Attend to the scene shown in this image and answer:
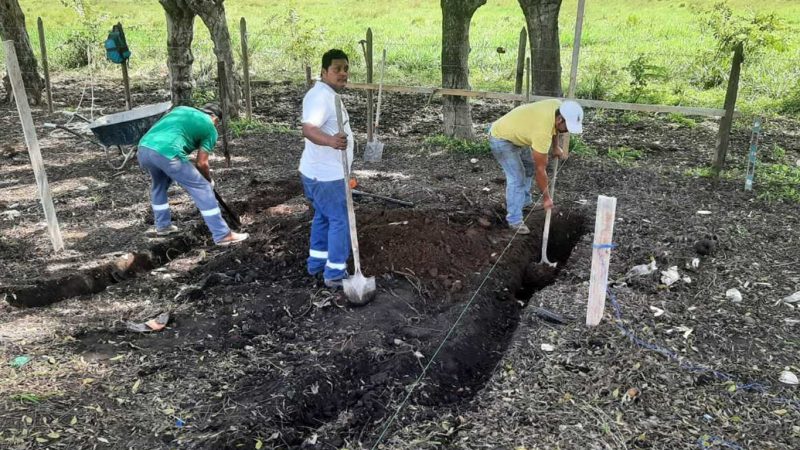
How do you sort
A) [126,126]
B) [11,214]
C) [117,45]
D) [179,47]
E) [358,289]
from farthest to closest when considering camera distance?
[179,47] < [117,45] < [126,126] < [11,214] < [358,289]

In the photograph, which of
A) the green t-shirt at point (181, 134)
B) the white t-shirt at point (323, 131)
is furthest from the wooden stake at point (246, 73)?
the white t-shirt at point (323, 131)

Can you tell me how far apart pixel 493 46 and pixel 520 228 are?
1126 centimetres

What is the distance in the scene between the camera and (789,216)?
5996 millimetres

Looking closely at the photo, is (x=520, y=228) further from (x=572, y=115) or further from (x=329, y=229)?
(x=329, y=229)

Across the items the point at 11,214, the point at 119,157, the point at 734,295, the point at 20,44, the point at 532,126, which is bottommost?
the point at 734,295

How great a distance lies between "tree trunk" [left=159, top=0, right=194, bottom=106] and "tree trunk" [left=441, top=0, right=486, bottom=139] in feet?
14.0

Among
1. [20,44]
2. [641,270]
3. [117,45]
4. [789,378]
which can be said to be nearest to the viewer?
[789,378]

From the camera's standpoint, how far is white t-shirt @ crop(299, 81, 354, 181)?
4328mm

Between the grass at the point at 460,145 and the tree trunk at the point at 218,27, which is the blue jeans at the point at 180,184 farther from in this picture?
the grass at the point at 460,145

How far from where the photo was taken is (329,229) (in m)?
4.74

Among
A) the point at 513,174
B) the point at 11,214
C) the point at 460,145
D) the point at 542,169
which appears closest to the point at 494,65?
the point at 460,145

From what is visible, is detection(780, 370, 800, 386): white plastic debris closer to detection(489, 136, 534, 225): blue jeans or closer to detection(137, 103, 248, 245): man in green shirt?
detection(489, 136, 534, 225): blue jeans

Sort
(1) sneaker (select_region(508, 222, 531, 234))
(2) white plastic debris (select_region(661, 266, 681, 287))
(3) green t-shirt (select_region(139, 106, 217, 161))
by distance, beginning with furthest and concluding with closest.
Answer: (1) sneaker (select_region(508, 222, 531, 234)) < (3) green t-shirt (select_region(139, 106, 217, 161)) < (2) white plastic debris (select_region(661, 266, 681, 287))

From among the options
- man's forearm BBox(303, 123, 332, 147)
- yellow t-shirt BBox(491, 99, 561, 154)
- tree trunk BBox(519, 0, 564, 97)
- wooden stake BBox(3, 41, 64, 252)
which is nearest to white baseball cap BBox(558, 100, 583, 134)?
yellow t-shirt BBox(491, 99, 561, 154)
